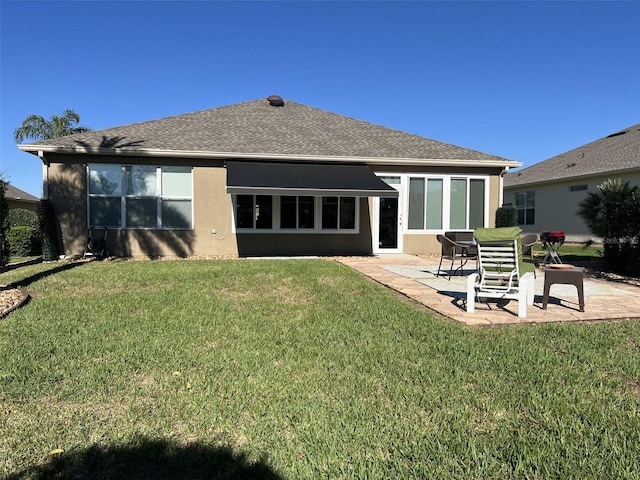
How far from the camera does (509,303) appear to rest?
766 centimetres

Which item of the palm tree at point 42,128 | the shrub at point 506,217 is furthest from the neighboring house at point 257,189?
the palm tree at point 42,128

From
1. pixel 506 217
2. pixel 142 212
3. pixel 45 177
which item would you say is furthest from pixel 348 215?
pixel 45 177

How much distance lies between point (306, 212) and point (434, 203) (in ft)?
16.8

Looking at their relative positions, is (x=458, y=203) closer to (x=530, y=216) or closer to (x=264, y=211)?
(x=264, y=211)

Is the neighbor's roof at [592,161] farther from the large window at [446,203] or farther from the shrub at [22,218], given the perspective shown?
the shrub at [22,218]

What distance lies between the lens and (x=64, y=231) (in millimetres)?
14523

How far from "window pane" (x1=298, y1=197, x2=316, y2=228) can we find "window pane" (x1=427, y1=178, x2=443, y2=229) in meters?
4.61

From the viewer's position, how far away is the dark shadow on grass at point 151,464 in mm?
2684

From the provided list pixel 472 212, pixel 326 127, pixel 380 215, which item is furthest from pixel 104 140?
pixel 472 212

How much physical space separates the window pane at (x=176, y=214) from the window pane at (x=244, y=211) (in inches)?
67.8

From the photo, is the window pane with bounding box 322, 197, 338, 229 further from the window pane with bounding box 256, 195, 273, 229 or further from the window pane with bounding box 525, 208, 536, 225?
the window pane with bounding box 525, 208, 536, 225

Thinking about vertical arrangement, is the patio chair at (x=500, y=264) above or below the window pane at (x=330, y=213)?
below

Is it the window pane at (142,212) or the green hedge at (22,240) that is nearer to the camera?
the window pane at (142,212)

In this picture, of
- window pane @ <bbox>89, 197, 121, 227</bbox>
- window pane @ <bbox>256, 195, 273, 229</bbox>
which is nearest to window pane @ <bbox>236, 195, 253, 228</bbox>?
window pane @ <bbox>256, 195, 273, 229</bbox>
